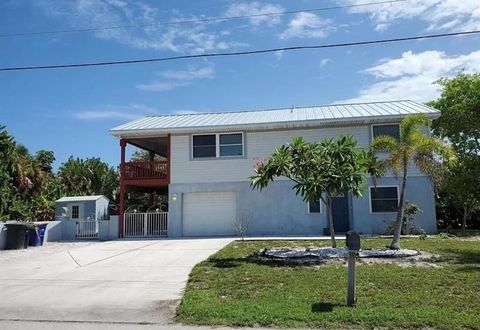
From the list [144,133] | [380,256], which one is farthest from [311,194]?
[144,133]

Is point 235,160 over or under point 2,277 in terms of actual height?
over

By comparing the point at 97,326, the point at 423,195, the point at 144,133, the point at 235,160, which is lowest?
the point at 97,326

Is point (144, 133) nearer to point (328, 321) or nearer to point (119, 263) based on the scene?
point (119, 263)

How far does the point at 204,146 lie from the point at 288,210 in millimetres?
5042

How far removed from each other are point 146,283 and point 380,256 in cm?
609

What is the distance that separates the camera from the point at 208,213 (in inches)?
893

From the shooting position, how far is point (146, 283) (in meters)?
9.95

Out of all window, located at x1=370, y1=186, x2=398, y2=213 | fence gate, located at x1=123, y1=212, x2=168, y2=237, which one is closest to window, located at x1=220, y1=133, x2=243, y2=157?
fence gate, located at x1=123, y1=212, x2=168, y2=237

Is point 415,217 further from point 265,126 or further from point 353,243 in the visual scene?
point 353,243

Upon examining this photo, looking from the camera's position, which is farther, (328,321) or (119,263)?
(119,263)

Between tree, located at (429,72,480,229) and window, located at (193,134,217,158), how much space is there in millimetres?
10665

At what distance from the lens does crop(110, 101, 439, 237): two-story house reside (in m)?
21.1

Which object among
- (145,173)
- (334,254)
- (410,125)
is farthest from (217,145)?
(334,254)

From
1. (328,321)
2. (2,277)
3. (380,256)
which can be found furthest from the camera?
(380,256)
